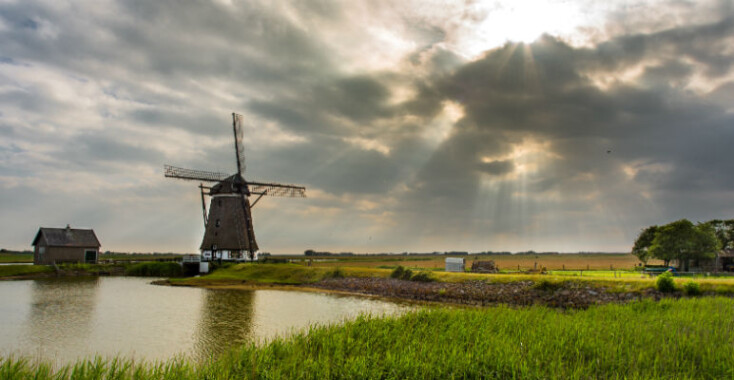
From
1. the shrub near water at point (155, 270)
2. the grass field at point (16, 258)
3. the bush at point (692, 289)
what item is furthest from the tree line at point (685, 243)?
the grass field at point (16, 258)

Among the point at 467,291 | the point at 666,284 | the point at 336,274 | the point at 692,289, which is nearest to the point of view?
the point at 692,289

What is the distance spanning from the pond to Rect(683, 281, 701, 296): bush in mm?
20916

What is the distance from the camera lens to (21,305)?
30.5 meters

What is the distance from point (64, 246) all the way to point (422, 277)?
59.4 metres

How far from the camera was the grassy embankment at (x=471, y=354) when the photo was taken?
10109mm

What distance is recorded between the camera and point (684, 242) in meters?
49.5

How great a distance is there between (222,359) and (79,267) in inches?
2608

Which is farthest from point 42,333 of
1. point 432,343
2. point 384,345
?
point 432,343

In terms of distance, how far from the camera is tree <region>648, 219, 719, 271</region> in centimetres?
4848

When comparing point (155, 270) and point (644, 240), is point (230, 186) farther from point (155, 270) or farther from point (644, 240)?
point (644, 240)

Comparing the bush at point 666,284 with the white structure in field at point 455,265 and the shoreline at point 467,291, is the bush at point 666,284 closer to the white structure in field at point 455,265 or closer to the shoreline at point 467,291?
the shoreline at point 467,291

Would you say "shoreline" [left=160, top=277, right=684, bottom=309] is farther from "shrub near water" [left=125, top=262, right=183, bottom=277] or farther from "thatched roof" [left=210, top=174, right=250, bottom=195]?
"thatched roof" [left=210, top=174, right=250, bottom=195]

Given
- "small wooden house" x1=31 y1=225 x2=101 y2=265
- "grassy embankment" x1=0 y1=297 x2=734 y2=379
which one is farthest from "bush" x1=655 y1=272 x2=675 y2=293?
"small wooden house" x1=31 y1=225 x2=101 y2=265

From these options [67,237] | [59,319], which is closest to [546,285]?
[59,319]
